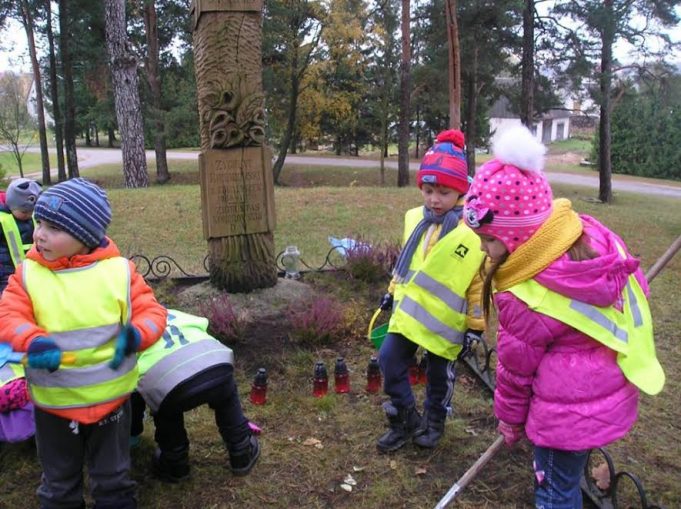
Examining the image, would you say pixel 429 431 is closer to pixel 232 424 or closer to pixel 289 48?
pixel 232 424

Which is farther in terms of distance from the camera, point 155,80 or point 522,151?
point 155,80

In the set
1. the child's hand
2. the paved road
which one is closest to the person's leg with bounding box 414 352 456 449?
the child's hand

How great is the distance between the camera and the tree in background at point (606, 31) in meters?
12.9

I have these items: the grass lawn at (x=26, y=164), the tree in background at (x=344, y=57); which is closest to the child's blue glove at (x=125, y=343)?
the tree in background at (x=344, y=57)

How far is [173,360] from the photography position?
2.54m

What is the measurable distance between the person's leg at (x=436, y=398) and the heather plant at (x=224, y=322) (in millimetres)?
1716

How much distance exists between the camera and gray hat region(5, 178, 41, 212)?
3891 mm

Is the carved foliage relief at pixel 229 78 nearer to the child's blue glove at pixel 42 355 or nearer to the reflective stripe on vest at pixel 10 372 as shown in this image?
the reflective stripe on vest at pixel 10 372

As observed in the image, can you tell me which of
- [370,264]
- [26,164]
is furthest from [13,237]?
[26,164]

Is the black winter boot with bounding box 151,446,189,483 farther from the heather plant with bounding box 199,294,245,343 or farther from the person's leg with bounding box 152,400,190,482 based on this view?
the heather plant with bounding box 199,294,245,343

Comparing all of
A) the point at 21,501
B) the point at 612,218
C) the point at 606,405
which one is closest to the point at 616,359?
the point at 606,405

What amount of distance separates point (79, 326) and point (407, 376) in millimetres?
1692

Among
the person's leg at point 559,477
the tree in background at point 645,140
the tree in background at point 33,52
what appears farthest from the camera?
the tree in background at point 645,140

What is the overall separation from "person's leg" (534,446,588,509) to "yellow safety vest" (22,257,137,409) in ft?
5.46
